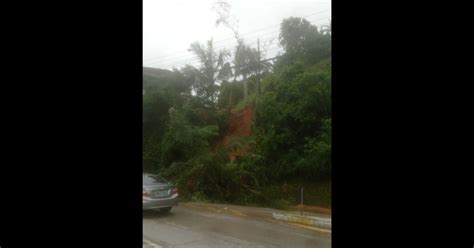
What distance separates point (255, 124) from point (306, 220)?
1.09 metres

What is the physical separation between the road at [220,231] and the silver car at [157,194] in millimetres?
102

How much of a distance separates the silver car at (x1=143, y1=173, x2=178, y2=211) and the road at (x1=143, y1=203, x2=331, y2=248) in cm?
10

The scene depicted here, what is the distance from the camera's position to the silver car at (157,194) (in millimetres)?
3160

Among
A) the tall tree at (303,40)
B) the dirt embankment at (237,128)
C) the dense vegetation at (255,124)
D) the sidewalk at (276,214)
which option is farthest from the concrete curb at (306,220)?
the tall tree at (303,40)

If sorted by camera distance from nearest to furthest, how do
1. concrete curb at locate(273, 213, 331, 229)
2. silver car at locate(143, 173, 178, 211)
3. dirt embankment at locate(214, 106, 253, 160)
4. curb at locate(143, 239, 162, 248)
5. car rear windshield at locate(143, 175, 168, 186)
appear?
curb at locate(143, 239, 162, 248) → concrete curb at locate(273, 213, 331, 229) → car rear windshield at locate(143, 175, 168, 186) → silver car at locate(143, 173, 178, 211) → dirt embankment at locate(214, 106, 253, 160)

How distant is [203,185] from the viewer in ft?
12.1

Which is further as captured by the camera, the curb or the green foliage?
the green foliage

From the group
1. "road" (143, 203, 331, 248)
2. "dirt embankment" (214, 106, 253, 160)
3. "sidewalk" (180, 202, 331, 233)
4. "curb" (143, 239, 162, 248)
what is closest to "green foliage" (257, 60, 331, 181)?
"dirt embankment" (214, 106, 253, 160)

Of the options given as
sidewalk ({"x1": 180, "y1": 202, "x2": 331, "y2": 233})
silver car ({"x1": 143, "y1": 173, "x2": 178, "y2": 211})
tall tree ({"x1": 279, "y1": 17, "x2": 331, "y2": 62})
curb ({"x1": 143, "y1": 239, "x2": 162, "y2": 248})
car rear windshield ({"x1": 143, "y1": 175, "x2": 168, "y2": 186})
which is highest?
tall tree ({"x1": 279, "y1": 17, "x2": 331, "y2": 62})

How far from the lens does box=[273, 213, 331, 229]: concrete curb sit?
2.87m

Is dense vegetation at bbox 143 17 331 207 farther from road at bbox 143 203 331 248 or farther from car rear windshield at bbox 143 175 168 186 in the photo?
road at bbox 143 203 331 248
